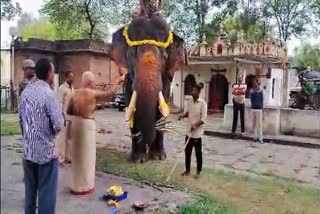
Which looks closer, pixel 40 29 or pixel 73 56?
pixel 40 29

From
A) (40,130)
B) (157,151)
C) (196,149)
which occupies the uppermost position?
(40,130)

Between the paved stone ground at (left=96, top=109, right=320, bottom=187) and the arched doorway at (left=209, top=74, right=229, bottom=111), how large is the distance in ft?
1.40

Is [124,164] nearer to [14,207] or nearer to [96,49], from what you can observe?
[96,49]

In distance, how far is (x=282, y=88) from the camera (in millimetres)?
4301

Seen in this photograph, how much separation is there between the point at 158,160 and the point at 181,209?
1.60 meters

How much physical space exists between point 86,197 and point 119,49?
1472 mm

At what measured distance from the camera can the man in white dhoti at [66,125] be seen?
2.65m

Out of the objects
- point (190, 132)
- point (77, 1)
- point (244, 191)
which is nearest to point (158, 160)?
point (190, 132)

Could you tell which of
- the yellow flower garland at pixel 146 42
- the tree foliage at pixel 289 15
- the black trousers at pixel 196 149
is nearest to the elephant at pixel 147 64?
the yellow flower garland at pixel 146 42

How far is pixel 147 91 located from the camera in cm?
371

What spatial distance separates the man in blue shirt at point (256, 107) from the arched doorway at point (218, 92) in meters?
0.27

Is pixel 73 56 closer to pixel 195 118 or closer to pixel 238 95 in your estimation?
pixel 195 118

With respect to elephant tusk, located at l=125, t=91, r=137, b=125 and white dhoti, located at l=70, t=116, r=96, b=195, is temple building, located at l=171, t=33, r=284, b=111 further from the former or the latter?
white dhoti, located at l=70, t=116, r=96, b=195

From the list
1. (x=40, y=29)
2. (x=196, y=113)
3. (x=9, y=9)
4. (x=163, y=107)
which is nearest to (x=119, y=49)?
(x=163, y=107)
